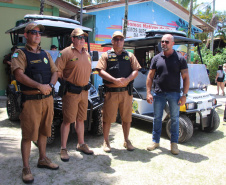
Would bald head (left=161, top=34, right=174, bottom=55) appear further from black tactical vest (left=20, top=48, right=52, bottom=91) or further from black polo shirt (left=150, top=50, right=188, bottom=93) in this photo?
black tactical vest (left=20, top=48, right=52, bottom=91)

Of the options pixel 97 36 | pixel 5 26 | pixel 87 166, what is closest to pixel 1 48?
pixel 5 26

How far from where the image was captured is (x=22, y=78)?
285 cm

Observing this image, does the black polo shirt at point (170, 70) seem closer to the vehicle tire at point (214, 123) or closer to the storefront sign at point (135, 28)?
the vehicle tire at point (214, 123)

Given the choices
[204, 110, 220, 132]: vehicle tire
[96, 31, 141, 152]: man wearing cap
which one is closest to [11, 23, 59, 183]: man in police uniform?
[96, 31, 141, 152]: man wearing cap

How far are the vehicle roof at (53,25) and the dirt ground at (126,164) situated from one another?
2441 mm

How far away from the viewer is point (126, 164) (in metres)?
3.62

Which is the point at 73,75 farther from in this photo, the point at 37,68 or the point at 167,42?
the point at 167,42

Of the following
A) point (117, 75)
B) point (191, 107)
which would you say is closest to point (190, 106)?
point (191, 107)

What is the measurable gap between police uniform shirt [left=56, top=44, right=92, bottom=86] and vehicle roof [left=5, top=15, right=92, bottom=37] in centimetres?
161

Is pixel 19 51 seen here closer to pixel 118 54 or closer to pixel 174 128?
pixel 118 54

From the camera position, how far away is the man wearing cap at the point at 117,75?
12.9ft

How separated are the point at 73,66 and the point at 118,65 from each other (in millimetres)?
800

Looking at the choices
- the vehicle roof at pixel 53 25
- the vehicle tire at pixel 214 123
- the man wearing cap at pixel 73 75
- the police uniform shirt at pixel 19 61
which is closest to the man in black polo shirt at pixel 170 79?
the man wearing cap at pixel 73 75

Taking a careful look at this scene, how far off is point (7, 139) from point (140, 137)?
279 centimetres
